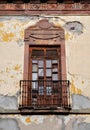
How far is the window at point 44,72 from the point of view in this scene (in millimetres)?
11609

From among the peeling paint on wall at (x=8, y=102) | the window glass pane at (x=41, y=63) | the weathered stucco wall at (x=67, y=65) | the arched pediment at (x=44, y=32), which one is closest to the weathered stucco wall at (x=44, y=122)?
the weathered stucco wall at (x=67, y=65)

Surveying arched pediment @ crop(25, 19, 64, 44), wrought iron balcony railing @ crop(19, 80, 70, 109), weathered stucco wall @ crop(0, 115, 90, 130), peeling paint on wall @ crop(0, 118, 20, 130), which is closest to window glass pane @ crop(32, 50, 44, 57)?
arched pediment @ crop(25, 19, 64, 44)

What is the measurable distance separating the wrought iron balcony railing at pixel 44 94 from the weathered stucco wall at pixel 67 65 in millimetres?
186

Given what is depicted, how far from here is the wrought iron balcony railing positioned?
1146 cm

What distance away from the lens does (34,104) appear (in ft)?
37.7

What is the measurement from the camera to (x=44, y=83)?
1195cm

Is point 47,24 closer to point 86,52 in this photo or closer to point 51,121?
point 86,52

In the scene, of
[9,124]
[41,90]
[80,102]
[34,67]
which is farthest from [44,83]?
[9,124]

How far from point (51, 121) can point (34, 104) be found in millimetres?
720

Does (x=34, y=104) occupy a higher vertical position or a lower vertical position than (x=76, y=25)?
lower

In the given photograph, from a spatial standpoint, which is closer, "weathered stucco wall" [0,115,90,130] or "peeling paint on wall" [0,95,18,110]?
"weathered stucco wall" [0,115,90,130]

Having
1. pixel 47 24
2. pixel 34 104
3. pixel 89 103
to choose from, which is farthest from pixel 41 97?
pixel 47 24

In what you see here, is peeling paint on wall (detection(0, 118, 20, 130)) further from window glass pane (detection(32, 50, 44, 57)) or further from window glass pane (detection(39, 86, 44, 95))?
window glass pane (detection(32, 50, 44, 57))

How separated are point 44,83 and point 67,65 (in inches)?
Result: 36.0
